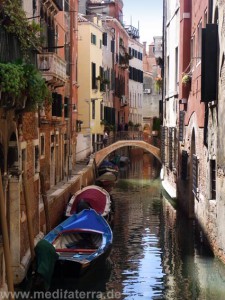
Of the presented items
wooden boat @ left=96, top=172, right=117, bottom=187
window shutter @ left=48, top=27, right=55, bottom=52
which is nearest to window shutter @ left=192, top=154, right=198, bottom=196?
window shutter @ left=48, top=27, right=55, bottom=52

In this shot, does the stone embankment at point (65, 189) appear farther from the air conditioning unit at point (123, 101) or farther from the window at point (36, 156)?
the air conditioning unit at point (123, 101)

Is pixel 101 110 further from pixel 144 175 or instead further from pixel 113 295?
pixel 113 295

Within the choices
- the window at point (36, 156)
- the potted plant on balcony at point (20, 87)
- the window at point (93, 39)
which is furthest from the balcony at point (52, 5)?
the window at point (93, 39)

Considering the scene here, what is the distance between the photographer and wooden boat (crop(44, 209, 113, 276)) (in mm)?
10609

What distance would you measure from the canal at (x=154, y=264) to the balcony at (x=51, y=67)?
14.5 ft

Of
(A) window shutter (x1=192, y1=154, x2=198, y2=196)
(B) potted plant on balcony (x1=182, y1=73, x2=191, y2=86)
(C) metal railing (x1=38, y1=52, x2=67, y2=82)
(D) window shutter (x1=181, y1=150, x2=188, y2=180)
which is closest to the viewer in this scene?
(C) metal railing (x1=38, y1=52, x2=67, y2=82)

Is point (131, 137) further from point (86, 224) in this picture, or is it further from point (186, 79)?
point (86, 224)

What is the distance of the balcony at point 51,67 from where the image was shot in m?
13.8

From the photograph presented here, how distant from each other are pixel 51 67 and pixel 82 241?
170 inches

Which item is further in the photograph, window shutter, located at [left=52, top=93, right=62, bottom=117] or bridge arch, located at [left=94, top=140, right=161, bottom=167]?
bridge arch, located at [left=94, top=140, right=161, bottom=167]

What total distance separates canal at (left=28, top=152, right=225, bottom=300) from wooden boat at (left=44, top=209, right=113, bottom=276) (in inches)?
16.1

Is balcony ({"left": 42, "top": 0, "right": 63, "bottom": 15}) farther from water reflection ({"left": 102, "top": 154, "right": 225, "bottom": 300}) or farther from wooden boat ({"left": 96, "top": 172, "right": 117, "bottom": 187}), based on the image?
wooden boat ({"left": 96, "top": 172, "right": 117, "bottom": 187})

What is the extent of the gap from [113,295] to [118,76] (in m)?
31.1

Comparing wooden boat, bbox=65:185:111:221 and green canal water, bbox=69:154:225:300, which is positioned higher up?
wooden boat, bbox=65:185:111:221
